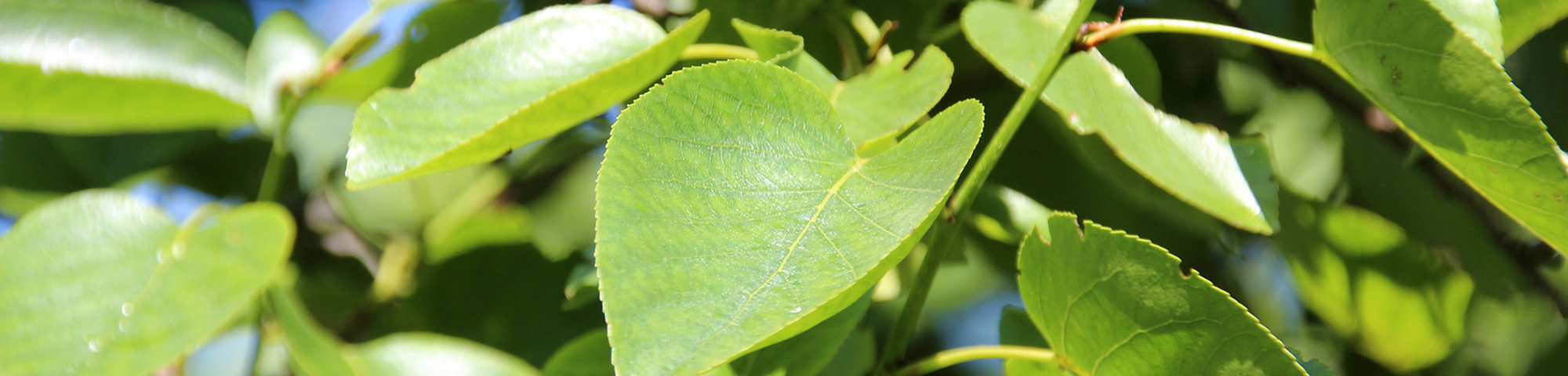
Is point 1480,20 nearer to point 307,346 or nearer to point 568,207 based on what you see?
point 307,346

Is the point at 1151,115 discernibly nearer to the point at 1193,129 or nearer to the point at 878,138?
the point at 1193,129

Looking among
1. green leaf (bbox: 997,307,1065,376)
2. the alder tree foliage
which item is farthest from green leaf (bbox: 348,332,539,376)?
green leaf (bbox: 997,307,1065,376)

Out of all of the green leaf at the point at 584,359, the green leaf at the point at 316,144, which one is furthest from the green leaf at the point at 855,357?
the green leaf at the point at 316,144

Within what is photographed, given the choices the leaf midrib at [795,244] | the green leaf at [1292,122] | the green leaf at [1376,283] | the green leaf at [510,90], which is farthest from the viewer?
the green leaf at [1292,122]

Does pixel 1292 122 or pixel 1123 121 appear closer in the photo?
pixel 1123 121

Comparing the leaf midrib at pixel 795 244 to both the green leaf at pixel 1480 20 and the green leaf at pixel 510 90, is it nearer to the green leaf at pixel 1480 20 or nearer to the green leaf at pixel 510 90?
the green leaf at pixel 510 90

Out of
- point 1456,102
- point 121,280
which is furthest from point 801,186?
point 121,280

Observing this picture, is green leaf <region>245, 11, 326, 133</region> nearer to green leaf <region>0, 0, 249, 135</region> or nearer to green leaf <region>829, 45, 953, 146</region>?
green leaf <region>0, 0, 249, 135</region>
